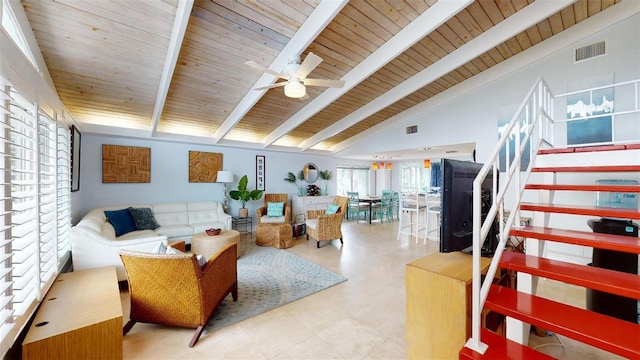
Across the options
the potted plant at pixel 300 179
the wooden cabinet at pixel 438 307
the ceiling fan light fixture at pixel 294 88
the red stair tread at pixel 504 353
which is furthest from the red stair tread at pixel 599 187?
the potted plant at pixel 300 179

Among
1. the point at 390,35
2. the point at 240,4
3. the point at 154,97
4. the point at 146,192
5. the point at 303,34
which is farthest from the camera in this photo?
the point at 146,192

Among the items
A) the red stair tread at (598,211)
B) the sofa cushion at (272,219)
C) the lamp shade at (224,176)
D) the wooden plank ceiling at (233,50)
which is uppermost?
the wooden plank ceiling at (233,50)

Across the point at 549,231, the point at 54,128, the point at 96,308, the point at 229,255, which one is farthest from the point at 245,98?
the point at 549,231

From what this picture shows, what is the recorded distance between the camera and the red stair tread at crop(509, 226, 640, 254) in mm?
1425

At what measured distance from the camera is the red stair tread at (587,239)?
1.42 meters

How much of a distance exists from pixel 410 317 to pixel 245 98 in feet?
12.4

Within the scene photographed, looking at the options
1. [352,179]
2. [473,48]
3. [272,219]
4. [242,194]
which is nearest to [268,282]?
[272,219]

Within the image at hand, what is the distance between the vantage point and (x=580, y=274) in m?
1.40

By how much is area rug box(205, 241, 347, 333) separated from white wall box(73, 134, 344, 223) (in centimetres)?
203

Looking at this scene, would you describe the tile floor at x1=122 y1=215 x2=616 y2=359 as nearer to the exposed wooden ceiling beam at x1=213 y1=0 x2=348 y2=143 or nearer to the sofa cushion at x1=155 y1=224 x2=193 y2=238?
the sofa cushion at x1=155 y1=224 x2=193 y2=238

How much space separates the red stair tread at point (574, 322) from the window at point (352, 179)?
7.98 m

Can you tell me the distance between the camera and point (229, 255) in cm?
255

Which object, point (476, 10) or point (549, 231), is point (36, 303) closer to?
point (549, 231)

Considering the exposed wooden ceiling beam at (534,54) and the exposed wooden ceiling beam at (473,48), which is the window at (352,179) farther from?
the exposed wooden ceiling beam at (473,48)
